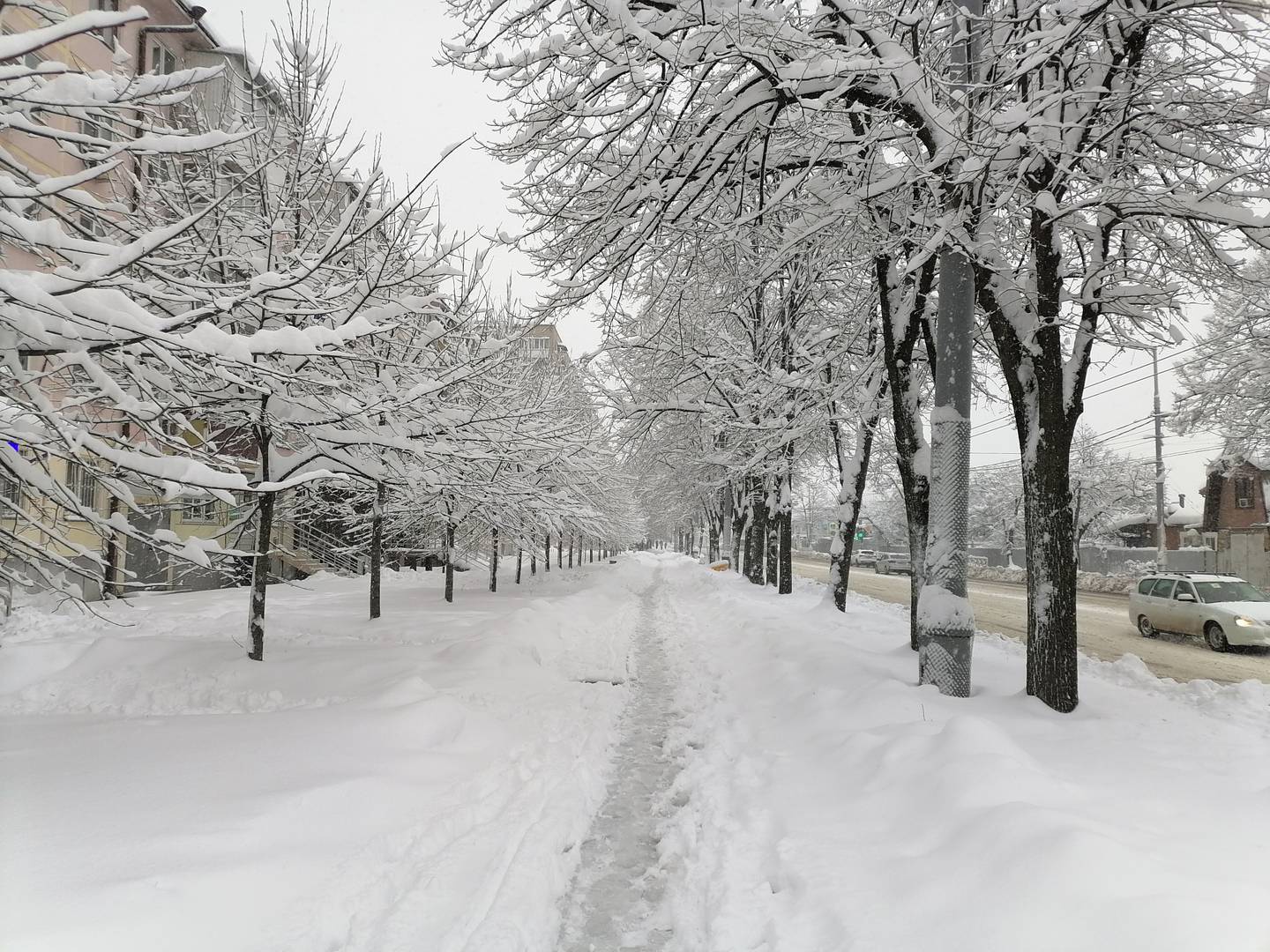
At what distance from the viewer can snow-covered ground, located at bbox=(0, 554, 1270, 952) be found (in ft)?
9.32

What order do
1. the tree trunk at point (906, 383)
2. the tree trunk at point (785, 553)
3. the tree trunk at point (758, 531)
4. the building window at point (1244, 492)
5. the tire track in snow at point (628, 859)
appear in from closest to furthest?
the tire track in snow at point (628, 859)
the tree trunk at point (906, 383)
the tree trunk at point (785, 553)
the tree trunk at point (758, 531)
the building window at point (1244, 492)

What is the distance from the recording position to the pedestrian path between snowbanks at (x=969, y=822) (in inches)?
106

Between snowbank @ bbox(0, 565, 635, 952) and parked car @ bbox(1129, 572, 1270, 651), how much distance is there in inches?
515

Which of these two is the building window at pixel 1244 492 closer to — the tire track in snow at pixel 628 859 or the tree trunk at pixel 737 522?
the tree trunk at pixel 737 522

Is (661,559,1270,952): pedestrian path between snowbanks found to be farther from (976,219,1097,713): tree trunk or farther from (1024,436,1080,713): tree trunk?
(976,219,1097,713): tree trunk

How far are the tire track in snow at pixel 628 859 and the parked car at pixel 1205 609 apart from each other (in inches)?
517

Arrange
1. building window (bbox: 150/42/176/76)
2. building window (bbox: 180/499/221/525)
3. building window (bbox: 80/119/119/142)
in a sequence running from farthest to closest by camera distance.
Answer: building window (bbox: 150/42/176/76), building window (bbox: 180/499/221/525), building window (bbox: 80/119/119/142)

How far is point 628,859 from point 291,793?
213 cm

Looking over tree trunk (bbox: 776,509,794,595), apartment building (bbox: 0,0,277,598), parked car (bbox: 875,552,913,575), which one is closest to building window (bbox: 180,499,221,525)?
apartment building (bbox: 0,0,277,598)

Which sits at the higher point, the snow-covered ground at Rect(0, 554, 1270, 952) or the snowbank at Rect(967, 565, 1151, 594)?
the snow-covered ground at Rect(0, 554, 1270, 952)

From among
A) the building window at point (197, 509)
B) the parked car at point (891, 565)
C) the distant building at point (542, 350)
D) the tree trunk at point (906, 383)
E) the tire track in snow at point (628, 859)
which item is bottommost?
the parked car at point (891, 565)

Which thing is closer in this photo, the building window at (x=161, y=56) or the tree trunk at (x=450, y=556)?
the tree trunk at (x=450, y=556)

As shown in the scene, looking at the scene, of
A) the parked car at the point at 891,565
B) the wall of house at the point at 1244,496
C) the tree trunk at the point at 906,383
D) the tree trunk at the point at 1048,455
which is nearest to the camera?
the tree trunk at the point at 1048,455

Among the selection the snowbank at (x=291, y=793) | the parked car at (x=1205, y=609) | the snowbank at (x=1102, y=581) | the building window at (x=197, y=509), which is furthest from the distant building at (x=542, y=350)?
the snowbank at (x=1102, y=581)
